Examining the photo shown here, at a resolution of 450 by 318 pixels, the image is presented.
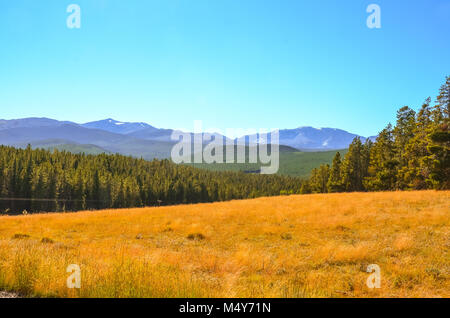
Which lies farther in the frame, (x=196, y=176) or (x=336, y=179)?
(x=196, y=176)

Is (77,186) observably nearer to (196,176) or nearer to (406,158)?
(196,176)

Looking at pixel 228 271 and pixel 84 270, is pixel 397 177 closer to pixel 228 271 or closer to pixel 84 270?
pixel 228 271

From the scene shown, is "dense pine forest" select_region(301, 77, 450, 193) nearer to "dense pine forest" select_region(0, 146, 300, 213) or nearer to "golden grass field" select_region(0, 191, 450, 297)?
"golden grass field" select_region(0, 191, 450, 297)

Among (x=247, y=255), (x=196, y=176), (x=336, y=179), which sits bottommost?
(x=196, y=176)

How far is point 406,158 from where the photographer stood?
42500 mm

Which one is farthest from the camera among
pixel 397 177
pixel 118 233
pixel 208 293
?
pixel 397 177

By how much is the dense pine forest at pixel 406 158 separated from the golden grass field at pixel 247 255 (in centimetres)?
1399

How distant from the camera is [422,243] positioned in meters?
9.79

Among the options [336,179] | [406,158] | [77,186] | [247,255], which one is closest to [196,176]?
[77,186]

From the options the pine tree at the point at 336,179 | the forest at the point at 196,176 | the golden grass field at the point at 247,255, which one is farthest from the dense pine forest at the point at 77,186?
the golden grass field at the point at 247,255

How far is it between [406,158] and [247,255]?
148 feet

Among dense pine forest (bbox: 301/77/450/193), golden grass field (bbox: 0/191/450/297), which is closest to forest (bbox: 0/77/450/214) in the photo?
dense pine forest (bbox: 301/77/450/193)

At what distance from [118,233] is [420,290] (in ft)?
44.1
